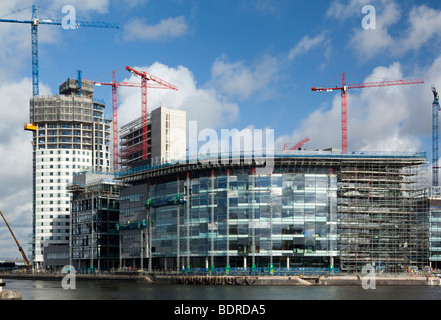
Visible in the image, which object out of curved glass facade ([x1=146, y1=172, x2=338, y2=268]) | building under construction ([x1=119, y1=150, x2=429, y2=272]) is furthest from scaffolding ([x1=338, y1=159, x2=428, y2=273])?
curved glass facade ([x1=146, y1=172, x2=338, y2=268])

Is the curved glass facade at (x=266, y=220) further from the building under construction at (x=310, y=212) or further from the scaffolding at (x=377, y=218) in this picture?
the scaffolding at (x=377, y=218)

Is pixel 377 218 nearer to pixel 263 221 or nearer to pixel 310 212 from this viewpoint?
pixel 310 212

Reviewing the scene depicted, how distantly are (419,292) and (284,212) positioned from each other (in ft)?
153

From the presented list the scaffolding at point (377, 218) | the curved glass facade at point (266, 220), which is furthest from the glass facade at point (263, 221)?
the scaffolding at point (377, 218)

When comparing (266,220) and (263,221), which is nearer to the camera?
(266,220)

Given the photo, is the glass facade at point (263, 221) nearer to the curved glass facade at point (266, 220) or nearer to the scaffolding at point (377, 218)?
the curved glass facade at point (266, 220)

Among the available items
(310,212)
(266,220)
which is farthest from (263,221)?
(310,212)

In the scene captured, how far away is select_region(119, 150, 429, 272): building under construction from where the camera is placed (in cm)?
15825

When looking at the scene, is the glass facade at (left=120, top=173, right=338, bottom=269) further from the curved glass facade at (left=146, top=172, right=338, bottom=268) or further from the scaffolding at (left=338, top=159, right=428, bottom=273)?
the scaffolding at (left=338, top=159, right=428, bottom=273)

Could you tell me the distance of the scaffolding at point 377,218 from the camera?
15850 centimetres

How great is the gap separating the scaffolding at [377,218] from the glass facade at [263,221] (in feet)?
12.1

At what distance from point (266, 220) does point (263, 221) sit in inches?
31.3

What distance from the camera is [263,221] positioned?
15888 cm
